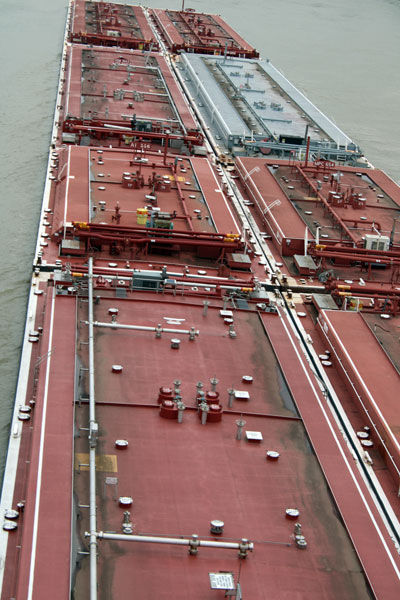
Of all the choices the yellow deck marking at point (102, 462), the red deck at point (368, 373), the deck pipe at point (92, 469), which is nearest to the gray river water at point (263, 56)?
the deck pipe at point (92, 469)

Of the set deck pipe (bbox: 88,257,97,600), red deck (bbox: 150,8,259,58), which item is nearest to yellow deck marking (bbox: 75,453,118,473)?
deck pipe (bbox: 88,257,97,600)

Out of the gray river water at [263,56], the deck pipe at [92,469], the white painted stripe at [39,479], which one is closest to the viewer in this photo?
the deck pipe at [92,469]

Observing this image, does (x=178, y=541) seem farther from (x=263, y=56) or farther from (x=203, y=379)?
(x=263, y=56)

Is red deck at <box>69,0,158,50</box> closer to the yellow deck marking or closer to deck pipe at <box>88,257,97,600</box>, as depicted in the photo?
deck pipe at <box>88,257,97,600</box>

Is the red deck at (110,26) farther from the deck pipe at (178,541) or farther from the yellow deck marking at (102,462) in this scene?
the deck pipe at (178,541)

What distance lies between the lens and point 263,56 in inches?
3322

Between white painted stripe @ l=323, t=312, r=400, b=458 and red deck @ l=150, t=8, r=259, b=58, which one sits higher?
red deck @ l=150, t=8, r=259, b=58

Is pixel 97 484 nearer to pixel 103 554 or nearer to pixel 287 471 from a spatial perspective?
pixel 103 554

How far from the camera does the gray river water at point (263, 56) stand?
37094 mm

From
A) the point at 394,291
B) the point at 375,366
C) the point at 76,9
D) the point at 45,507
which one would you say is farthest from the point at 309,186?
the point at 76,9

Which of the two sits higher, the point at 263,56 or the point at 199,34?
the point at 199,34

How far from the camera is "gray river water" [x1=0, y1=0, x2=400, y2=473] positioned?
37094mm

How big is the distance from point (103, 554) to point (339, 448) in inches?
260

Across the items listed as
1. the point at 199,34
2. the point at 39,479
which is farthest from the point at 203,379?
the point at 199,34
